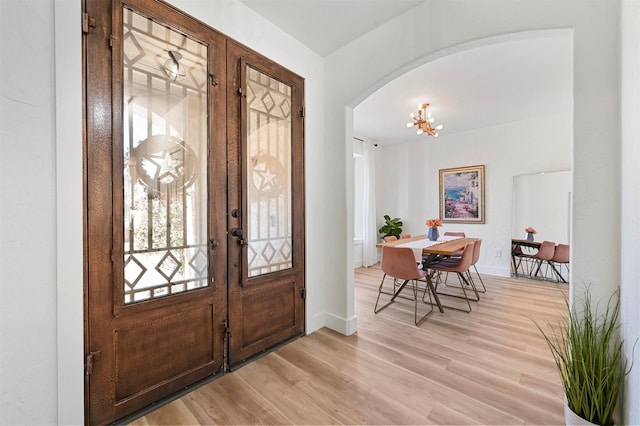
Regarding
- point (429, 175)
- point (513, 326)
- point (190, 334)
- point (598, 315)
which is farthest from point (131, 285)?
point (429, 175)

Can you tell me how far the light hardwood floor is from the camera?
5.15 ft

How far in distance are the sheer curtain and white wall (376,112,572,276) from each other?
644mm

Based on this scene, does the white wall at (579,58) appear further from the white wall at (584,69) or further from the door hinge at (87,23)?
the door hinge at (87,23)

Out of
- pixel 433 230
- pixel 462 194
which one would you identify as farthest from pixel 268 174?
pixel 462 194

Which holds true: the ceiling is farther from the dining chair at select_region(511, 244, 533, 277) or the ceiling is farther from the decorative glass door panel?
the dining chair at select_region(511, 244, 533, 277)

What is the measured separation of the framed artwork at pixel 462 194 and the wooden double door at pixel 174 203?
444 centimetres

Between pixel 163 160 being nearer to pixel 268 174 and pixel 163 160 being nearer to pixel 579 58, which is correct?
pixel 268 174

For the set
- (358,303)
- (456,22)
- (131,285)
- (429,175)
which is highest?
(456,22)

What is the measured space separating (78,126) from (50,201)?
0.41 meters

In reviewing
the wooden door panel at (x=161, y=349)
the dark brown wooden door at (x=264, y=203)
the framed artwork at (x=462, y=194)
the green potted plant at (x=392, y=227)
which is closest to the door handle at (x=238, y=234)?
the dark brown wooden door at (x=264, y=203)

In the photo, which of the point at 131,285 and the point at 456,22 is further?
the point at 456,22

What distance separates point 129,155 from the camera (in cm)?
156

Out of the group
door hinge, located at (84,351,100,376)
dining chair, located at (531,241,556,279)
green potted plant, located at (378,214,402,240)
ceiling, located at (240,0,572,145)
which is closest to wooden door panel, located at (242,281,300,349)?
door hinge, located at (84,351,100,376)

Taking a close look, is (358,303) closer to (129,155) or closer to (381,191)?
(129,155)
